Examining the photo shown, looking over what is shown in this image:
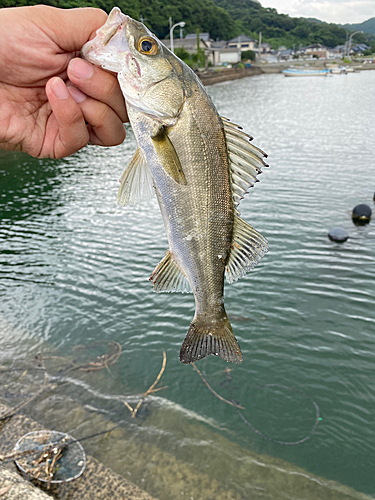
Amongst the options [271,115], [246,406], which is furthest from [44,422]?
[271,115]

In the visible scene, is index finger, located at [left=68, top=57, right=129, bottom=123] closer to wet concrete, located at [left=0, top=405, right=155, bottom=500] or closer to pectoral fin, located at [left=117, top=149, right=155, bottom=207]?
pectoral fin, located at [left=117, top=149, right=155, bottom=207]

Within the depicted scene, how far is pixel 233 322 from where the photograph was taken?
10.3 meters

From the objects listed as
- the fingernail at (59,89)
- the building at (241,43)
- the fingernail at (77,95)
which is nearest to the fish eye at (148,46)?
the fingernail at (59,89)

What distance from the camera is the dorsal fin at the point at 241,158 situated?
2371 mm

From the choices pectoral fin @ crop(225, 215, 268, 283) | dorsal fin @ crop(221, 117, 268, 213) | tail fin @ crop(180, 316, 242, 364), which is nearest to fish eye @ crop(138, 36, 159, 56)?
A: dorsal fin @ crop(221, 117, 268, 213)

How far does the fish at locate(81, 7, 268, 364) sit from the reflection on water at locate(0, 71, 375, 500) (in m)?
5.34

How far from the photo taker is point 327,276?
12078 mm

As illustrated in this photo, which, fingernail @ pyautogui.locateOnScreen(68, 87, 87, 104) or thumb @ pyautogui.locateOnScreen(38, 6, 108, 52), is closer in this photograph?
thumb @ pyautogui.locateOnScreen(38, 6, 108, 52)

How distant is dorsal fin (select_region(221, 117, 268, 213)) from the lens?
7.78 feet

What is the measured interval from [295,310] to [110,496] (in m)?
6.62

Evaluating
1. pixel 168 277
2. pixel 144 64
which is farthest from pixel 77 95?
pixel 168 277

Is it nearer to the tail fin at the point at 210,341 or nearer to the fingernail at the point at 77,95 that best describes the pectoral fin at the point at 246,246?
the tail fin at the point at 210,341

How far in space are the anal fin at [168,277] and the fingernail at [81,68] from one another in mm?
1373

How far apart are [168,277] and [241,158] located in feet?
2.99
